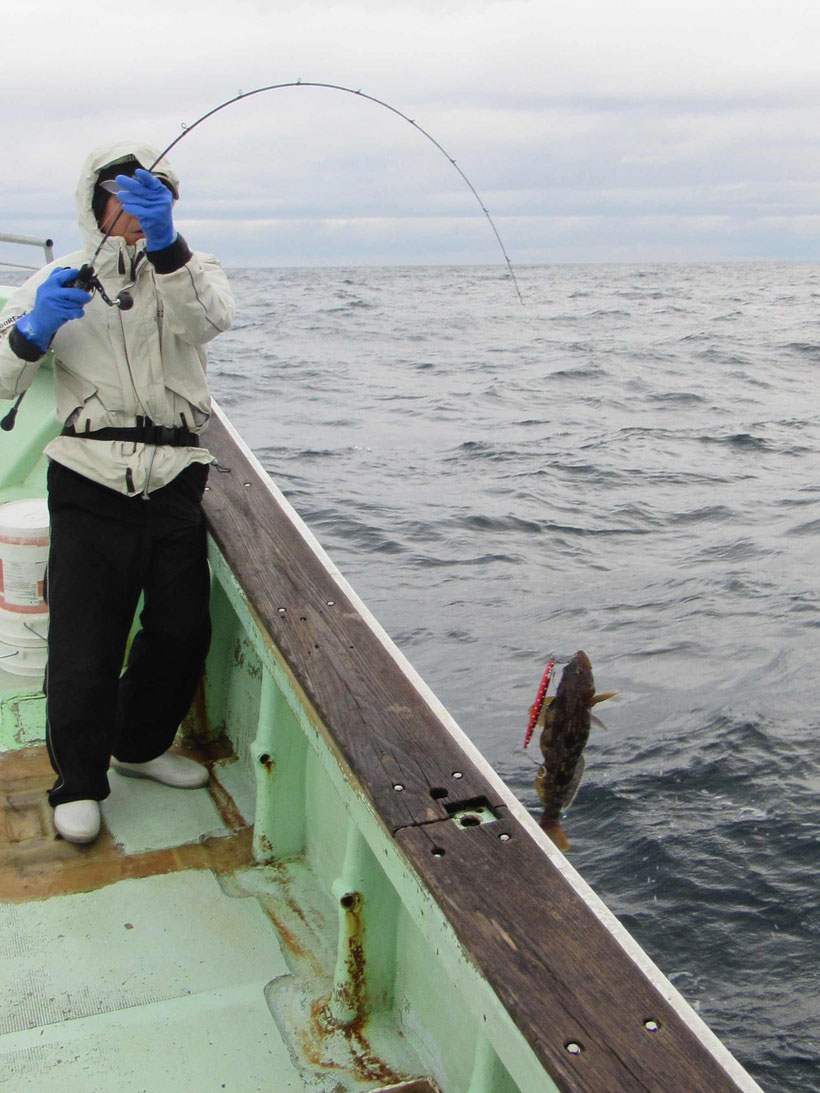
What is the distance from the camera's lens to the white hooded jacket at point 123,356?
2.95 meters

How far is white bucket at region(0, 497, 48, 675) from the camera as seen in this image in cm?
423

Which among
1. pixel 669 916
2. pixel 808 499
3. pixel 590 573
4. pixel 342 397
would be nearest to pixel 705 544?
pixel 590 573

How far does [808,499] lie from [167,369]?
10430mm

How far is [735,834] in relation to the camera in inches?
203

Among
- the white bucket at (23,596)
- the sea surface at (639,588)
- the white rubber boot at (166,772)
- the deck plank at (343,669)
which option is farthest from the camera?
the sea surface at (639,588)

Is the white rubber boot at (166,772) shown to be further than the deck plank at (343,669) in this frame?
Yes

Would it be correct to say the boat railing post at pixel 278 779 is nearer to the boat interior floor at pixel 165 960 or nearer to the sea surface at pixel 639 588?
the boat interior floor at pixel 165 960

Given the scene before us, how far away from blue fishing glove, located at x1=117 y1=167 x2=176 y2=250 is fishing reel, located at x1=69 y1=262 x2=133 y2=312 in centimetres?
21

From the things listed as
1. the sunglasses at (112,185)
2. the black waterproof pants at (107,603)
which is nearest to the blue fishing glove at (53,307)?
the sunglasses at (112,185)

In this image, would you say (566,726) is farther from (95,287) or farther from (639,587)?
(639,587)

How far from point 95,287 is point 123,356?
0.68 ft

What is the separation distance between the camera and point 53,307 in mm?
2770

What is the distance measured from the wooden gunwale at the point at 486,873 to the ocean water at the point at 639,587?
2.38 meters

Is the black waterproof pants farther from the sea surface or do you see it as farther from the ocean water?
the ocean water
